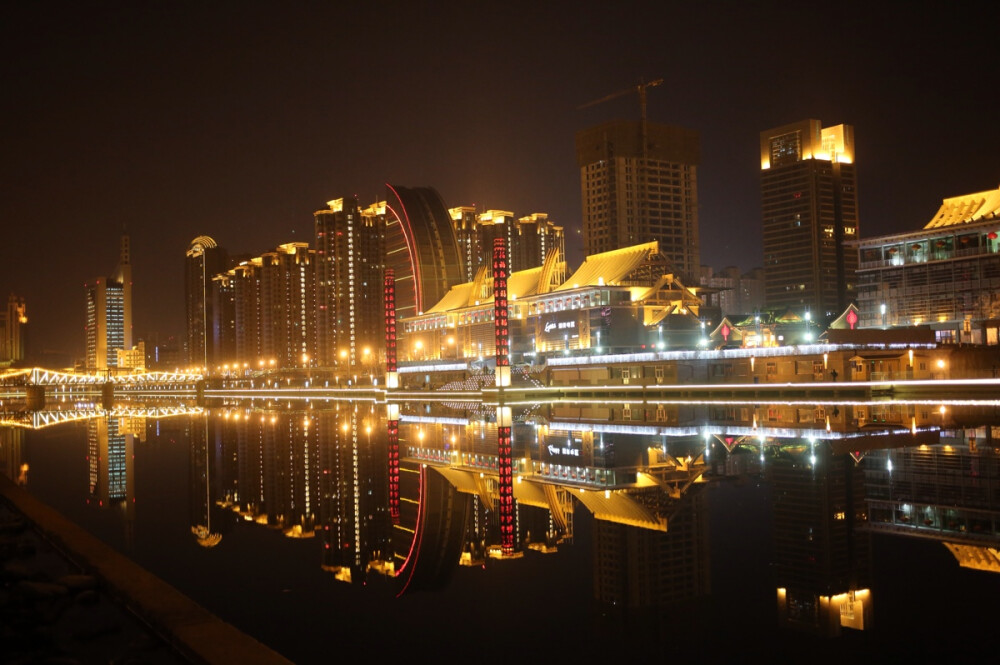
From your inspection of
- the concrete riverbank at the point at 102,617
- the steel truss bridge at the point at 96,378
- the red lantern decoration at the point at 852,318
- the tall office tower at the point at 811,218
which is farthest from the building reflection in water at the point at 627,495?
the tall office tower at the point at 811,218

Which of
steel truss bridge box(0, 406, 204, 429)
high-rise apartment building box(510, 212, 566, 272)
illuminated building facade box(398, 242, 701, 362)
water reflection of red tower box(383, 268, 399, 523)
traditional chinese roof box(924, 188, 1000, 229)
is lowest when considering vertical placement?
steel truss bridge box(0, 406, 204, 429)

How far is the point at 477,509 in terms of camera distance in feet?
54.5

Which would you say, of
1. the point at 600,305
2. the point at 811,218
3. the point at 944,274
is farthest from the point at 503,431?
the point at 811,218

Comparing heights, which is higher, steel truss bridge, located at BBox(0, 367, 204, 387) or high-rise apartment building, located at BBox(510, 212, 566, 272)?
high-rise apartment building, located at BBox(510, 212, 566, 272)

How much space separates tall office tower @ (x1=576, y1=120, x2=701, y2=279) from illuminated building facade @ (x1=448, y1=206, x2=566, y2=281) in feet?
38.3

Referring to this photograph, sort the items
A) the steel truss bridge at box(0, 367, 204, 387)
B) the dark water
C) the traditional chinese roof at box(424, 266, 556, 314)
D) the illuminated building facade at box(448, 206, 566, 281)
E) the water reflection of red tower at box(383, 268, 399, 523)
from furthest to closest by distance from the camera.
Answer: the illuminated building facade at box(448, 206, 566, 281) → the steel truss bridge at box(0, 367, 204, 387) → the traditional chinese roof at box(424, 266, 556, 314) → the water reflection of red tower at box(383, 268, 399, 523) → the dark water

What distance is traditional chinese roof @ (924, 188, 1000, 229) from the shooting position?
84250mm

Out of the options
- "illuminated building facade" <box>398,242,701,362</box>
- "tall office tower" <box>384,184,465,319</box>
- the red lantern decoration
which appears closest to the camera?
the red lantern decoration

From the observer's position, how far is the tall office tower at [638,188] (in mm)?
169875

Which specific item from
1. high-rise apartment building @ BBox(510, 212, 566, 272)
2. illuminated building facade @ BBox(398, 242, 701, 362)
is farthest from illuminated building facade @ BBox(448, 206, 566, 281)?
illuminated building facade @ BBox(398, 242, 701, 362)

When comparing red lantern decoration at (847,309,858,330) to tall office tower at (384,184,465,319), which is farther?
tall office tower at (384,184,465,319)

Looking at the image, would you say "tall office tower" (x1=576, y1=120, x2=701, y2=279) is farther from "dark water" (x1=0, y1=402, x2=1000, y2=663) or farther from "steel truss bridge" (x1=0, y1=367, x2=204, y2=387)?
"dark water" (x1=0, y1=402, x2=1000, y2=663)

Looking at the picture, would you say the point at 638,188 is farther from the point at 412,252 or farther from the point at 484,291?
the point at 484,291

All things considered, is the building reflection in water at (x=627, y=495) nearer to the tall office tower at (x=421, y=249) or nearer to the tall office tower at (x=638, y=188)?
the tall office tower at (x=421, y=249)
